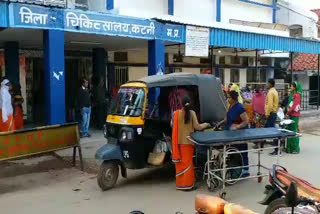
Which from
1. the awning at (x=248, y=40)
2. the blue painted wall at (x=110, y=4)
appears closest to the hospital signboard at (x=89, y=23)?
the awning at (x=248, y=40)

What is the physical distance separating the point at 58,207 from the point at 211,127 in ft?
10.9

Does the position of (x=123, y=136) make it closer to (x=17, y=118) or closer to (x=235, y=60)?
(x=17, y=118)

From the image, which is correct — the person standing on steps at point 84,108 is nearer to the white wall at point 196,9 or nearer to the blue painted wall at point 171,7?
the blue painted wall at point 171,7

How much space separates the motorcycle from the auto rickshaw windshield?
2746 millimetres

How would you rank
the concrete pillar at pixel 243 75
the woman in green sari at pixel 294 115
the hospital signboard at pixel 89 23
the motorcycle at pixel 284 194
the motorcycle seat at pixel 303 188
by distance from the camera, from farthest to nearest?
the concrete pillar at pixel 243 75 → the woman in green sari at pixel 294 115 → the hospital signboard at pixel 89 23 → the motorcycle seat at pixel 303 188 → the motorcycle at pixel 284 194

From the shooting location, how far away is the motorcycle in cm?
388

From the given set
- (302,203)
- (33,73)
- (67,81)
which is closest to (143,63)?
(67,81)

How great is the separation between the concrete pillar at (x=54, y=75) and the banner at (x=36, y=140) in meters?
1.50

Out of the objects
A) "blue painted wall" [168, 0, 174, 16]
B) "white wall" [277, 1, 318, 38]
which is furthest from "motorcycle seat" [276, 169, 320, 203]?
"white wall" [277, 1, 318, 38]

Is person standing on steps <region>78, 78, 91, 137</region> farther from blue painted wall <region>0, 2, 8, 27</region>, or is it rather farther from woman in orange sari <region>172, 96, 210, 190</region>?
woman in orange sari <region>172, 96, 210, 190</region>

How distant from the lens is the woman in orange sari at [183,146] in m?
6.73

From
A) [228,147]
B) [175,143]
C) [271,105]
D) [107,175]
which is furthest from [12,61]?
[228,147]

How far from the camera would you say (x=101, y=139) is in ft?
37.9

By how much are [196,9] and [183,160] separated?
422 inches
